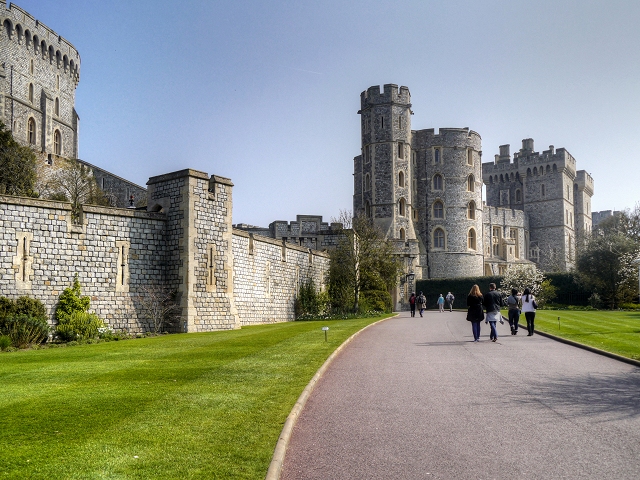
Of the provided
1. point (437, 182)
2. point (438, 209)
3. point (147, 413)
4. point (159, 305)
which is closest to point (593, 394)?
point (147, 413)

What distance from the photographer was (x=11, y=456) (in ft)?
18.7

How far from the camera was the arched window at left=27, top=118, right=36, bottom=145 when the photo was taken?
55.2 meters

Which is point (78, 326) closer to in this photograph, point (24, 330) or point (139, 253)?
point (24, 330)

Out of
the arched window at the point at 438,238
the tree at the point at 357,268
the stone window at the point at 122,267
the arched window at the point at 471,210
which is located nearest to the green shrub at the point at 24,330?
the stone window at the point at 122,267

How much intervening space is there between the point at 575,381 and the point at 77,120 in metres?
63.0

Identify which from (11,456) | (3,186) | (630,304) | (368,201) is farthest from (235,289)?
(368,201)

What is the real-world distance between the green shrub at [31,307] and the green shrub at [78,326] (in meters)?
0.59

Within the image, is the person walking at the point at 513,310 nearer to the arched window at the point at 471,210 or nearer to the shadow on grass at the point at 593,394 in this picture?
the shadow on grass at the point at 593,394

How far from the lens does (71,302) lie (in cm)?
1961

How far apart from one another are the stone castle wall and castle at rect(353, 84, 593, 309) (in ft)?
97.4

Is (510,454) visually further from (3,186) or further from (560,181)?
(560,181)

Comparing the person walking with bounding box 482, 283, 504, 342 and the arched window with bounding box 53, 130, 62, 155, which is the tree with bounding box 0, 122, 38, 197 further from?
the person walking with bounding box 482, 283, 504, 342

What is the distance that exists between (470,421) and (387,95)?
171 feet

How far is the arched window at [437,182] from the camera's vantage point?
210 ft
